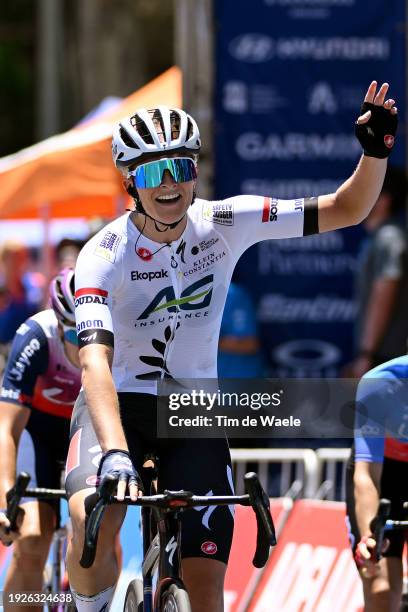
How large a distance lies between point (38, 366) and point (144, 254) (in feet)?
4.35

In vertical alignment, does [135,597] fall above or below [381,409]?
below

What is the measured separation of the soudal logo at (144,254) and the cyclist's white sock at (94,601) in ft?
3.78

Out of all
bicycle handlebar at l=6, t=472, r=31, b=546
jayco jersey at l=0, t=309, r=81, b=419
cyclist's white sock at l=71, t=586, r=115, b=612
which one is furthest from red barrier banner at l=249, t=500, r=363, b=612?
cyclist's white sock at l=71, t=586, r=115, b=612

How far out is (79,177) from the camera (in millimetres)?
9734

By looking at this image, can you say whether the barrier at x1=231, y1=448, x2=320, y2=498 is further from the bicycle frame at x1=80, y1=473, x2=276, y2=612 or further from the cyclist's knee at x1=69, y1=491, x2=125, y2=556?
the cyclist's knee at x1=69, y1=491, x2=125, y2=556

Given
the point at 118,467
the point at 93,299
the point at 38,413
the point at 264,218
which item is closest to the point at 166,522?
the point at 118,467

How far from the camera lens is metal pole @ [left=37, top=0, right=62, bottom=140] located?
2270 cm

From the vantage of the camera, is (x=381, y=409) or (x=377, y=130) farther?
(x=381, y=409)

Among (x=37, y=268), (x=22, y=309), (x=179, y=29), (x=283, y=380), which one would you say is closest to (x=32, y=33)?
(x=37, y=268)

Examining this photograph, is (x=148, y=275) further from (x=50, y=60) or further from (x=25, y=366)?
(x=50, y=60)

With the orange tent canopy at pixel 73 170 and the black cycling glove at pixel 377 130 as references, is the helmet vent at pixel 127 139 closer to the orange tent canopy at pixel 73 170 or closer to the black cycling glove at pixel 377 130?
the black cycling glove at pixel 377 130

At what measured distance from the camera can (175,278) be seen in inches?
194

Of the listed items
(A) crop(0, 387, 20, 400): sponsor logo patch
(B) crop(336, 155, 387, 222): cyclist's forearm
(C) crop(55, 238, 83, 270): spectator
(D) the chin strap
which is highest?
(C) crop(55, 238, 83, 270): spectator

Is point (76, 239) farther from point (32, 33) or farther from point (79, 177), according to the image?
point (32, 33)
